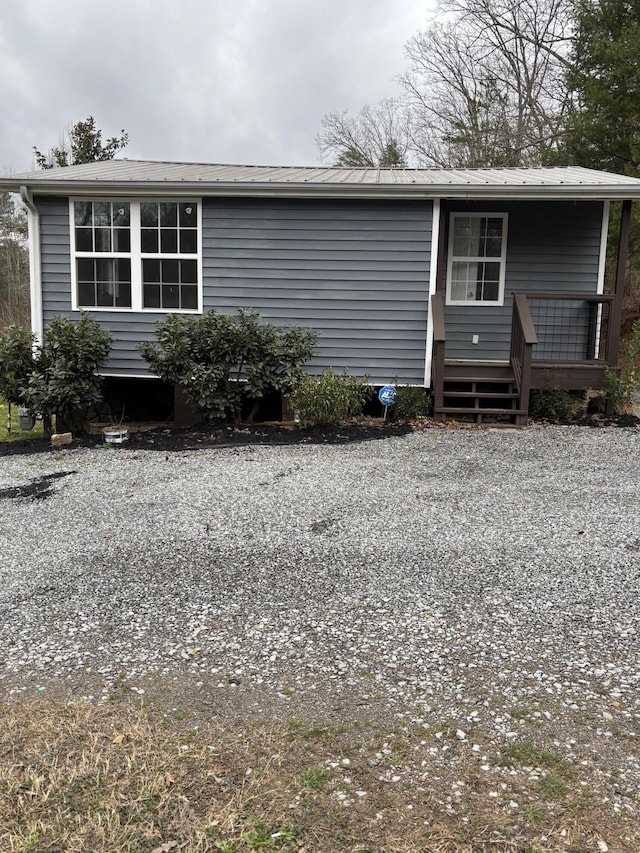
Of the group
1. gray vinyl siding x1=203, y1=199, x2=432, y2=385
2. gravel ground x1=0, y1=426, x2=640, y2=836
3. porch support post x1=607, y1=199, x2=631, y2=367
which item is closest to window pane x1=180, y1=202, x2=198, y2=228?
gray vinyl siding x1=203, y1=199, x2=432, y2=385

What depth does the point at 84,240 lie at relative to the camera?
8867 millimetres

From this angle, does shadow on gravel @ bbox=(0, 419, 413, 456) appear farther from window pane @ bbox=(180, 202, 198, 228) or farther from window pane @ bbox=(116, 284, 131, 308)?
window pane @ bbox=(180, 202, 198, 228)

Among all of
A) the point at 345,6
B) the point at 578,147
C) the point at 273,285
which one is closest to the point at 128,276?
the point at 273,285

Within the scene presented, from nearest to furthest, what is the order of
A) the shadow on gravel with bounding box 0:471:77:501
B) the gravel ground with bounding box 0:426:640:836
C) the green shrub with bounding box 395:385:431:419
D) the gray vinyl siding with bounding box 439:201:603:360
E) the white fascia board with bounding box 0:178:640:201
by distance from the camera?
the gravel ground with bounding box 0:426:640:836, the shadow on gravel with bounding box 0:471:77:501, the white fascia board with bounding box 0:178:640:201, the green shrub with bounding box 395:385:431:419, the gray vinyl siding with bounding box 439:201:603:360

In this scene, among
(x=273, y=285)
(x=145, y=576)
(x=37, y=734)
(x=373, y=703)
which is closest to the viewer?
(x=37, y=734)

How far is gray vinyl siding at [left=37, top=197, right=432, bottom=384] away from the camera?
866 centimetres

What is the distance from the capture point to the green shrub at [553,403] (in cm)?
847

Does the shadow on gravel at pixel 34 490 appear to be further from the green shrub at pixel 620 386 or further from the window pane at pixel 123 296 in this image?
the green shrub at pixel 620 386

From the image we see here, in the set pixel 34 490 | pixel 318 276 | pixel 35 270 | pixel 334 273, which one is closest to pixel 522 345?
pixel 334 273

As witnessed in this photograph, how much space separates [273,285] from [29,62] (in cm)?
2324

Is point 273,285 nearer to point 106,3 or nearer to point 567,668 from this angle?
point 567,668

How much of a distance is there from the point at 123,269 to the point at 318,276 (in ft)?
8.40

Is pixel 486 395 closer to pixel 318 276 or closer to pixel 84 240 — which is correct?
pixel 318 276

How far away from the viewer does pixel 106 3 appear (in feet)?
61.3
